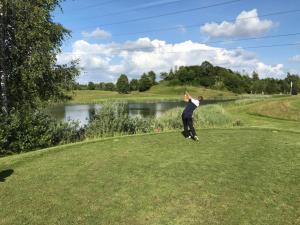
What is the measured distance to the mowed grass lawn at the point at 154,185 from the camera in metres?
7.98

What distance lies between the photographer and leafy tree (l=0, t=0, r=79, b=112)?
18.5 m

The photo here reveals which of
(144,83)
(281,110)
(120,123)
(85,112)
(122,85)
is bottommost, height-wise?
(85,112)

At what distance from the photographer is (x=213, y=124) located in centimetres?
2614

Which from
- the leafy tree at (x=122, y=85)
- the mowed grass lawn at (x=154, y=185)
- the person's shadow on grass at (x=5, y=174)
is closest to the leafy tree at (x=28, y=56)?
the mowed grass lawn at (x=154, y=185)

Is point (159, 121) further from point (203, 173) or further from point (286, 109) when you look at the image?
point (286, 109)

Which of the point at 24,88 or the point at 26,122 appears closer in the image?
the point at 26,122

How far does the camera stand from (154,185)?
995 centimetres

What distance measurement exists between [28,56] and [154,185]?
12.0m

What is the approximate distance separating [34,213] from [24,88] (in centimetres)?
1249

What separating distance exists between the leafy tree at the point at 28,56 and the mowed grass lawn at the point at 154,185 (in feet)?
17.6

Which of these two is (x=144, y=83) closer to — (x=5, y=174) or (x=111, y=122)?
(x=111, y=122)

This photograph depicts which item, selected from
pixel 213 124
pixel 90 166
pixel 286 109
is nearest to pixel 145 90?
pixel 286 109

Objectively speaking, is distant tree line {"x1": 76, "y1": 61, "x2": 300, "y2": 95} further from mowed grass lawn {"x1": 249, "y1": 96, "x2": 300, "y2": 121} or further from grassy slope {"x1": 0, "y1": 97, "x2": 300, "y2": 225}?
grassy slope {"x1": 0, "y1": 97, "x2": 300, "y2": 225}

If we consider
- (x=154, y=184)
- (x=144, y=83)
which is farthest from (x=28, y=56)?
(x=144, y=83)
